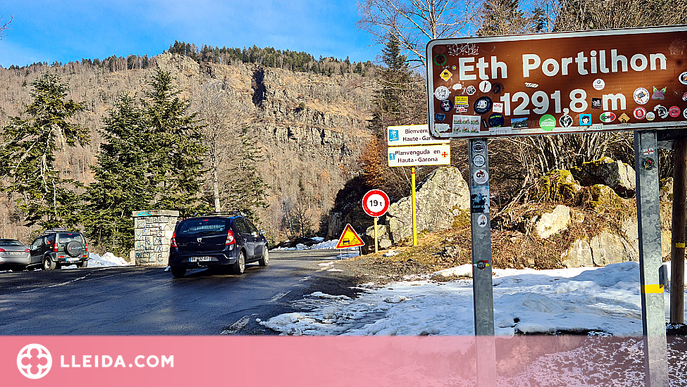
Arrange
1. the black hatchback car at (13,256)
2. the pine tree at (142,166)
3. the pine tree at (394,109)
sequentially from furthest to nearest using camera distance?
the pine tree at (142,166)
the pine tree at (394,109)
the black hatchback car at (13,256)

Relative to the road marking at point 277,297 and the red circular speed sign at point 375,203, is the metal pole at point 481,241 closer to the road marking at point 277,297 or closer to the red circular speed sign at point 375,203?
the road marking at point 277,297

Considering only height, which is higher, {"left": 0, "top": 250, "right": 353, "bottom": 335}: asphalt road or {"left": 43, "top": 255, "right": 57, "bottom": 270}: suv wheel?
{"left": 0, "top": 250, "right": 353, "bottom": 335}: asphalt road

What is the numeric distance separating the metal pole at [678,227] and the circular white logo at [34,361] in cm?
654

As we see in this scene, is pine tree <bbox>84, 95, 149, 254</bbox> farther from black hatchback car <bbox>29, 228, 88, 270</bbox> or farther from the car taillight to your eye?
the car taillight

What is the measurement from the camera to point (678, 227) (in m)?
4.98

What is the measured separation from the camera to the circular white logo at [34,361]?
4.73m

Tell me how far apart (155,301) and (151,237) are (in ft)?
→ 37.9

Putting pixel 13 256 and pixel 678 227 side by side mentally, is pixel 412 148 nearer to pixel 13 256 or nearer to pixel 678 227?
pixel 678 227

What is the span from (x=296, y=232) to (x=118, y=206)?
1559 inches

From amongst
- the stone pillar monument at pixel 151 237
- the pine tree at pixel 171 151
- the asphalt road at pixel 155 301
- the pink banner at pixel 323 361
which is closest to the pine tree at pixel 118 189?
the pine tree at pixel 171 151

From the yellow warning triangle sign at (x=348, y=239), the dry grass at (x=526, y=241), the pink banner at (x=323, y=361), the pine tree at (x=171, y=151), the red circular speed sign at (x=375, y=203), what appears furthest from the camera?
the pine tree at (x=171, y=151)

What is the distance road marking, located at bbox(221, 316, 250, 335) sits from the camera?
6008 mm

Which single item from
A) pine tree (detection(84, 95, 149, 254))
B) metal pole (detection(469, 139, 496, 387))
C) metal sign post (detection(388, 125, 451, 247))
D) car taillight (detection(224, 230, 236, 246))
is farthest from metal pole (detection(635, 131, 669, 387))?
pine tree (detection(84, 95, 149, 254))

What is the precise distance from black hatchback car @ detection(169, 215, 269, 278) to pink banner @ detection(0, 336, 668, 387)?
21.6ft
